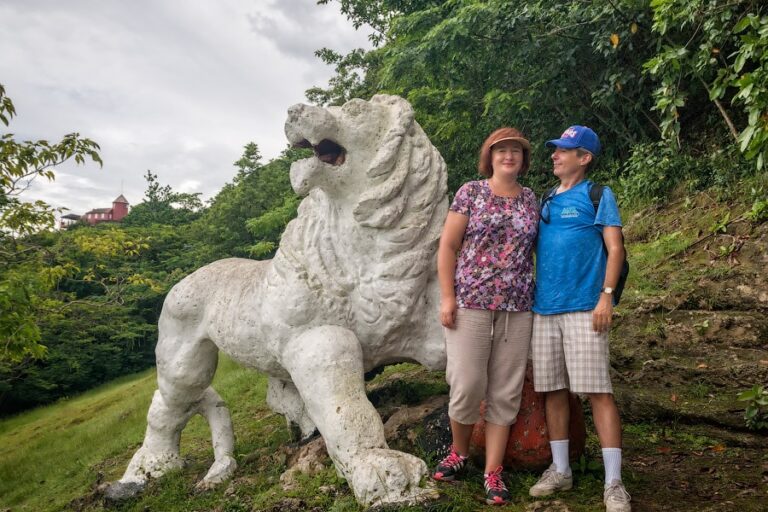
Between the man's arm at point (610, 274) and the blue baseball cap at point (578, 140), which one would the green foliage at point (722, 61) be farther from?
the man's arm at point (610, 274)

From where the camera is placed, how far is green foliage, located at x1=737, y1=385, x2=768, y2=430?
9.15 feet

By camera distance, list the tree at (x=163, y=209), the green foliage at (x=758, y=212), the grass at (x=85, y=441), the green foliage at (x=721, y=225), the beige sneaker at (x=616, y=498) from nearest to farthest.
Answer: the beige sneaker at (x=616, y=498)
the green foliage at (x=758, y=212)
the green foliage at (x=721, y=225)
the grass at (x=85, y=441)
the tree at (x=163, y=209)

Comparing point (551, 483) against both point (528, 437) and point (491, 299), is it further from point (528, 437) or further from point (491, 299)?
point (491, 299)

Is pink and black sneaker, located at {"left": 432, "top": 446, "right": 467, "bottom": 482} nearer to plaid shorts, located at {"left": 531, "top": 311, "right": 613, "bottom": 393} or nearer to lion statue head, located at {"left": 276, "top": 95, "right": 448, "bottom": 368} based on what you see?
plaid shorts, located at {"left": 531, "top": 311, "right": 613, "bottom": 393}

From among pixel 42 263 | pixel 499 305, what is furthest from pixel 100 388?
pixel 499 305

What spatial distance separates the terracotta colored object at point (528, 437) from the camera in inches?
107

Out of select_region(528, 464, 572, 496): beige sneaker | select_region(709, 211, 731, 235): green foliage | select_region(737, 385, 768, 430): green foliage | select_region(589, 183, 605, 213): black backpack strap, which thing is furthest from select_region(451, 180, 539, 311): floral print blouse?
select_region(709, 211, 731, 235): green foliage

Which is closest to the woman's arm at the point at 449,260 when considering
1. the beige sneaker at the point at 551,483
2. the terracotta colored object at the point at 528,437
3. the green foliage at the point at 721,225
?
the terracotta colored object at the point at 528,437

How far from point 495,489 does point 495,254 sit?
0.99 metres

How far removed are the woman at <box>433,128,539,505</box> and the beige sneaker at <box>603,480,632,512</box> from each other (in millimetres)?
400

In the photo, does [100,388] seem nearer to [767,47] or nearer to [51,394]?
[51,394]

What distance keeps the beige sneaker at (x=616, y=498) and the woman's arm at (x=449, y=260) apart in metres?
0.92

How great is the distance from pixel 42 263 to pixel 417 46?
21.1 feet

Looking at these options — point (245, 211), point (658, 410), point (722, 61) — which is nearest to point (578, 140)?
point (658, 410)
